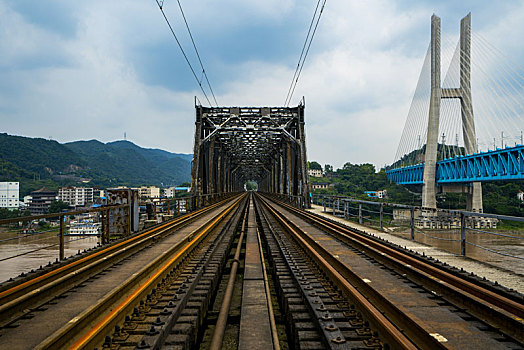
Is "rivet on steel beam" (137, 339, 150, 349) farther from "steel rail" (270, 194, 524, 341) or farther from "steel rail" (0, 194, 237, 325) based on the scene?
"steel rail" (270, 194, 524, 341)

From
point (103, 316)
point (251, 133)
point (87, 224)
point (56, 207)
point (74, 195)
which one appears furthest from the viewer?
point (74, 195)

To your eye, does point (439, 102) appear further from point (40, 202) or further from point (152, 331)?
point (40, 202)

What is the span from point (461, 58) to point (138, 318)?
55.2 meters

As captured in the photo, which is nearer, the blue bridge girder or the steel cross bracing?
the steel cross bracing

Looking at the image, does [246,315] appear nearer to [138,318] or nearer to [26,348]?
[138,318]

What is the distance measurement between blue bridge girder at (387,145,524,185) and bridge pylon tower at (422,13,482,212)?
7.28 ft

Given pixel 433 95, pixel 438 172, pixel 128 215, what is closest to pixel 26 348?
pixel 128 215

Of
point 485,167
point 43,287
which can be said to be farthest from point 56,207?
point 485,167

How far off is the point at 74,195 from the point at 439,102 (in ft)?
421

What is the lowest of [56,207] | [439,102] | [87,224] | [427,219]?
[56,207]

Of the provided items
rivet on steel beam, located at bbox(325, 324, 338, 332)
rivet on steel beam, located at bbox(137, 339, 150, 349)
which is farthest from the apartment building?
rivet on steel beam, located at bbox(325, 324, 338, 332)

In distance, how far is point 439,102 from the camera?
45688 mm

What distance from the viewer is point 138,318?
400 centimetres

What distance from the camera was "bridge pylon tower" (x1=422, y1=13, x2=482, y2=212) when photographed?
44.9m
